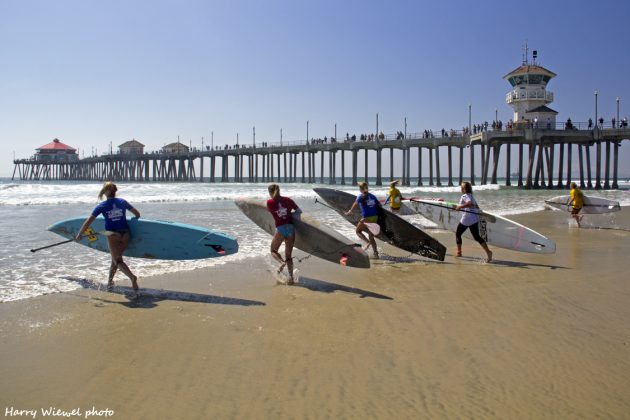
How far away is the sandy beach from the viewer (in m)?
2.90

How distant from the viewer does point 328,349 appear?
373 centimetres

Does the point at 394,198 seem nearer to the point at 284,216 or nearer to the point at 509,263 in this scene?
the point at 509,263

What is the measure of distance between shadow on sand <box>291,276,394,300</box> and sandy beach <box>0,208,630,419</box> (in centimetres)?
4

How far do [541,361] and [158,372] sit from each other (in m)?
2.68

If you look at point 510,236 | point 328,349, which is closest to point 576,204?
point 510,236

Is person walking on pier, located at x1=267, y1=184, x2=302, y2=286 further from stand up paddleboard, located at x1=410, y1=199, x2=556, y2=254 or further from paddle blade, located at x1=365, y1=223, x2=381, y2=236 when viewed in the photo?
stand up paddleboard, located at x1=410, y1=199, x2=556, y2=254

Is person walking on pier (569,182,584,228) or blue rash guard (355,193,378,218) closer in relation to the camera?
blue rash guard (355,193,378,218)

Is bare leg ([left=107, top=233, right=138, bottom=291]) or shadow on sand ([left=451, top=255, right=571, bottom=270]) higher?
bare leg ([left=107, top=233, right=138, bottom=291])

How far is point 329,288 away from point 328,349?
83.9 inches

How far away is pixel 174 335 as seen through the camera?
13.4ft

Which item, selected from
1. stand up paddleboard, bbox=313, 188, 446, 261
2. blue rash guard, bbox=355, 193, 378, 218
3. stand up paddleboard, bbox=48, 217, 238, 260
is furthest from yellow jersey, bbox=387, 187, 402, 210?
stand up paddleboard, bbox=48, 217, 238, 260

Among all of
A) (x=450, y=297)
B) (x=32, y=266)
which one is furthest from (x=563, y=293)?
(x=32, y=266)

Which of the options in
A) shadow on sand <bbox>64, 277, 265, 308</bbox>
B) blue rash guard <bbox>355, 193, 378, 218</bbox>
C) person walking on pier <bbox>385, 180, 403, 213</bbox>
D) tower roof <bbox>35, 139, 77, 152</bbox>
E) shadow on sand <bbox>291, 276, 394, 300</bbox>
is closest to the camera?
shadow on sand <bbox>64, 277, 265, 308</bbox>

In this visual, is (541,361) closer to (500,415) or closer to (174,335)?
(500,415)
